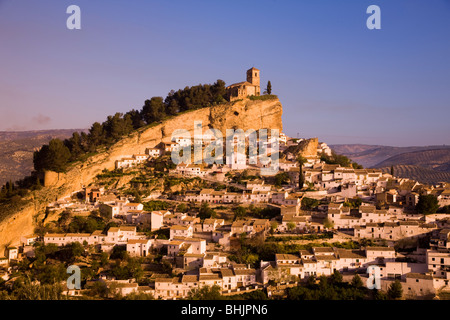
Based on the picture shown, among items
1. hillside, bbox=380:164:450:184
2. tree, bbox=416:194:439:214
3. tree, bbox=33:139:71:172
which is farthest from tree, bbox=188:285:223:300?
hillside, bbox=380:164:450:184

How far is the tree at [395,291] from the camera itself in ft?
45.6

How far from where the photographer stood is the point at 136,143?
1136 inches

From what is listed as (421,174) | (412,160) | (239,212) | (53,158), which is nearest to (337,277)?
(239,212)

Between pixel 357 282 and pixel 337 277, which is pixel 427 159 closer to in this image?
pixel 357 282

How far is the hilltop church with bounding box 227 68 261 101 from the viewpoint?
110 ft

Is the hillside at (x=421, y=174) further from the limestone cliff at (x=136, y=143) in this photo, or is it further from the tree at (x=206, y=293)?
the tree at (x=206, y=293)

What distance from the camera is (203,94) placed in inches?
1330

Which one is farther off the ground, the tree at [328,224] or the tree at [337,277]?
the tree at [328,224]

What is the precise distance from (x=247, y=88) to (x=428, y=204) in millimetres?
18602

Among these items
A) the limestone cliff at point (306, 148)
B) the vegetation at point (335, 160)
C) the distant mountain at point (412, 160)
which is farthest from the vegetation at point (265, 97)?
the distant mountain at point (412, 160)

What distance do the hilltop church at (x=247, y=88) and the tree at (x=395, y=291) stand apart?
21709 mm

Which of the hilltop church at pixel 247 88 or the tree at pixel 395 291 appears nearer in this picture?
the tree at pixel 395 291

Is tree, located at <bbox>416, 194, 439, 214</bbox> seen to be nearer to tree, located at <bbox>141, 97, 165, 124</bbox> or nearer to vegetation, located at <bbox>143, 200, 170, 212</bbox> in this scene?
vegetation, located at <bbox>143, 200, 170, 212</bbox>

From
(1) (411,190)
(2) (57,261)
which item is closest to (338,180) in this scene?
(1) (411,190)
